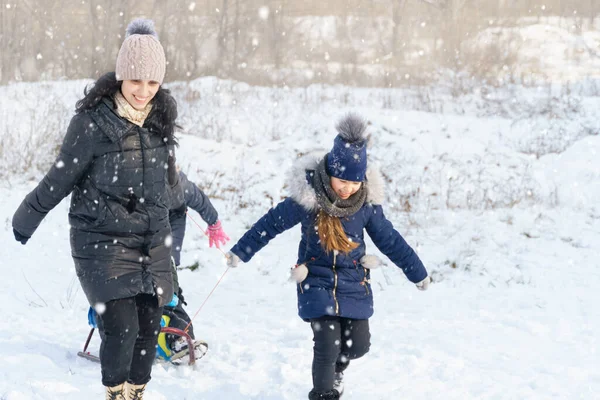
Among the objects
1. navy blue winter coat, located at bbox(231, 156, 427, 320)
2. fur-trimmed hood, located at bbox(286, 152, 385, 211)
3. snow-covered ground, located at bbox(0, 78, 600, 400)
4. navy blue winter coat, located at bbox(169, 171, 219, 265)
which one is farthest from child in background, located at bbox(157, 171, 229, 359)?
fur-trimmed hood, located at bbox(286, 152, 385, 211)

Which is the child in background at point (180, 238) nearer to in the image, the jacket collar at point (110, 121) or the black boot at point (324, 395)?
the jacket collar at point (110, 121)

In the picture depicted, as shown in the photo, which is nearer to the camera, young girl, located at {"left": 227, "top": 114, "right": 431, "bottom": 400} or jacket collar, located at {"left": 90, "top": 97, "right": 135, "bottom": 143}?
jacket collar, located at {"left": 90, "top": 97, "right": 135, "bottom": 143}

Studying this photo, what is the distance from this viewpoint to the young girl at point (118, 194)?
2793 mm

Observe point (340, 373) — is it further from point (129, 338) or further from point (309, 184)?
point (129, 338)

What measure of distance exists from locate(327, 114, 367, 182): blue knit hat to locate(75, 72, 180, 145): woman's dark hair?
36.9 inches

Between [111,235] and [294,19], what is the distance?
29844mm

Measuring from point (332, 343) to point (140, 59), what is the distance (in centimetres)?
191

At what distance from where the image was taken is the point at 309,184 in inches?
134

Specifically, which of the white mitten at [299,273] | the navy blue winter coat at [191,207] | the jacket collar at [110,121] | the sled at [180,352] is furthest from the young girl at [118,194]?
the sled at [180,352]

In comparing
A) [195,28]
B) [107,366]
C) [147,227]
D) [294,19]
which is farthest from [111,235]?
[294,19]

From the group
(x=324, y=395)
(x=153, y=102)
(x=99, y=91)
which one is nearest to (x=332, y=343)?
(x=324, y=395)

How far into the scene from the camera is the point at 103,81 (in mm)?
2863

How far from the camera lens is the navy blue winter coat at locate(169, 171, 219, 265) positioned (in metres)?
3.92

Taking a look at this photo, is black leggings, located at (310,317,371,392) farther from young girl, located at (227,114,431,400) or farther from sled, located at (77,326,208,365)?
sled, located at (77,326,208,365)
